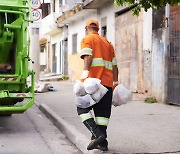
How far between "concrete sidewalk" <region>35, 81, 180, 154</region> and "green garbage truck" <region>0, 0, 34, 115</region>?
1044 mm

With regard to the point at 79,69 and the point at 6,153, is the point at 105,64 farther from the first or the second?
the point at 79,69

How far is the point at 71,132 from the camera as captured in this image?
23.8ft

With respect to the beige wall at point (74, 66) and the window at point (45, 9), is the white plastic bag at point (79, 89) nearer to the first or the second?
the beige wall at point (74, 66)

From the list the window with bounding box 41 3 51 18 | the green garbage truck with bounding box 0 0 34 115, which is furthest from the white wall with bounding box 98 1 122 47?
the window with bounding box 41 3 51 18

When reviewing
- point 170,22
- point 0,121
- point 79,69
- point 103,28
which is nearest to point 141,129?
point 0,121

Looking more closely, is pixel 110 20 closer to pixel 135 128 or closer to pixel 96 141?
pixel 135 128

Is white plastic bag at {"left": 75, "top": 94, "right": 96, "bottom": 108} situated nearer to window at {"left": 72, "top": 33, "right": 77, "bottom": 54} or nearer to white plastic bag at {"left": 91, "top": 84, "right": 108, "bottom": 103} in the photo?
white plastic bag at {"left": 91, "top": 84, "right": 108, "bottom": 103}

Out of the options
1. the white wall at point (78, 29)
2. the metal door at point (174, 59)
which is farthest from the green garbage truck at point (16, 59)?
the white wall at point (78, 29)

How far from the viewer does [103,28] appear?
59.3 ft

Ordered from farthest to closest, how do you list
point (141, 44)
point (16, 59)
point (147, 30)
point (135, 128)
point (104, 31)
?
1. point (104, 31)
2. point (141, 44)
3. point (147, 30)
4. point (16, 59)
5. point (135, 128)

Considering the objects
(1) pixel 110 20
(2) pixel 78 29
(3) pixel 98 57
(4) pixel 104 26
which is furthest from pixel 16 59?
(2) pixel 78 29

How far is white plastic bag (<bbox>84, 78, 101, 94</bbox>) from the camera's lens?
5301mm

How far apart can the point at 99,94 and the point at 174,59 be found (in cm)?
602

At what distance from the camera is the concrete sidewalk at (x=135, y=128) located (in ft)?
19.7
